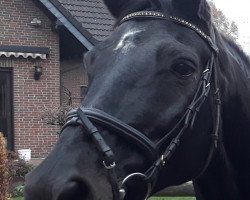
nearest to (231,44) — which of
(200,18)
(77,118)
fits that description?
(200,18)

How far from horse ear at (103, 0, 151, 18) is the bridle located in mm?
65

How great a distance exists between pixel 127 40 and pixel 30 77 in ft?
38.8

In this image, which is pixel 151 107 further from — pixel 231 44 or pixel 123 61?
pixel 231 44

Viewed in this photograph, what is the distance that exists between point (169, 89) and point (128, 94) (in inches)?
7.6

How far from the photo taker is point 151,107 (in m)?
2.45

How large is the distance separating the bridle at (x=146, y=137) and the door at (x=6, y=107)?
1147 cm

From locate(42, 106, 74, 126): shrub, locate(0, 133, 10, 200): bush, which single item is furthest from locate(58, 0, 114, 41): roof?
locate(0, 133, 10, 200): bush

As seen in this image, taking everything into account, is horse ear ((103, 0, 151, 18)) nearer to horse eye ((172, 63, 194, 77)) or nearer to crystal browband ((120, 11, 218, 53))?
crystal browband ((120, 11, 218, 53))

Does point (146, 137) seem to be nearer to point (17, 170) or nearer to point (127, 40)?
point (127, 40)

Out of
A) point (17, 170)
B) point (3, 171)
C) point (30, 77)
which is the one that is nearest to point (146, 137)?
point (3, 171)

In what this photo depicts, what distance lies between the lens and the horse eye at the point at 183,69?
2539 mm

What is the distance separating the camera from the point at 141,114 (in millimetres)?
2416

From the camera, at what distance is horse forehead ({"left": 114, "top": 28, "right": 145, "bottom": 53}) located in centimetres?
Result: 256

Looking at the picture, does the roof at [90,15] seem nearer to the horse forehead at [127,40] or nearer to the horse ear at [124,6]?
the horse ear at [124,6]
